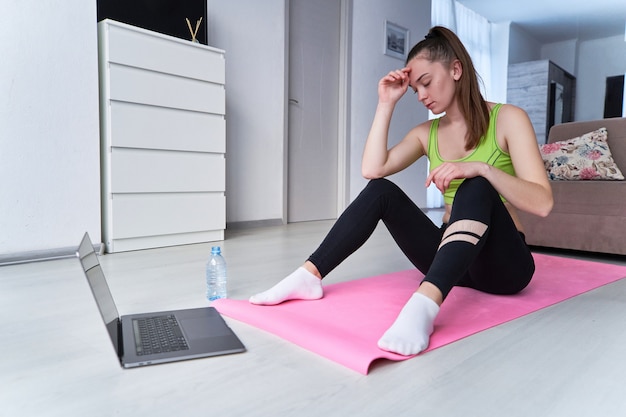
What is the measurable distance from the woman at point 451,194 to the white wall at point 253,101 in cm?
225

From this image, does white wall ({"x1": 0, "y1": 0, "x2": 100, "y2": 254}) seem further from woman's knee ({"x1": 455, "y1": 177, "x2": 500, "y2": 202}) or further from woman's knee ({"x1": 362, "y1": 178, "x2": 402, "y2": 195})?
woman's knee ({"x1": 455, "y1": 177, "x2": 500, "y2": 202})

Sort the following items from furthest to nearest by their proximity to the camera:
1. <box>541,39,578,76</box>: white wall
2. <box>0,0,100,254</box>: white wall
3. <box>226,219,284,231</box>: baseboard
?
<box>541,39,578,76</box>: white wall
<box>226,219,284,231</box>: baseboard
<box>0,0,100,254</box>: white wall

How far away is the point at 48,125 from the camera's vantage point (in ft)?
7.77

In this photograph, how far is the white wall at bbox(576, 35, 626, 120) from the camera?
7.90 m

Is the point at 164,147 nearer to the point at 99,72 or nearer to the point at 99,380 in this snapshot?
the point at 99,72

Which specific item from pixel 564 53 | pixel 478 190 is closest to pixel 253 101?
pixel 478 190

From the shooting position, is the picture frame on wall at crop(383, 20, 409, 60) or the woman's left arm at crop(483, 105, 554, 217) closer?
the woman's left arm at crop(483, 105, 554, 217)

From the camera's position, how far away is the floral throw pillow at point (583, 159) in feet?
8.74

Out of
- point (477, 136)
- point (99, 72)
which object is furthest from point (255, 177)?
point (477, 136)

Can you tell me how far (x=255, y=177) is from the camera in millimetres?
3865

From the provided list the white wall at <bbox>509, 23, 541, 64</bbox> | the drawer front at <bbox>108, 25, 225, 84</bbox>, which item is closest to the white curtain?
the white wall at <bbox>509, 23, 541, 64</bbox>

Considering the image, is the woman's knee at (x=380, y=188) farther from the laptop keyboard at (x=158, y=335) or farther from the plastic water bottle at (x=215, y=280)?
the laptop keyboard at (x=158, y=335)

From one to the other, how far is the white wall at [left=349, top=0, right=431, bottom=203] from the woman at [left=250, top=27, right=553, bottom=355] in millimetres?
3213

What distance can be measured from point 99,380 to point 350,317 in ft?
2.16
